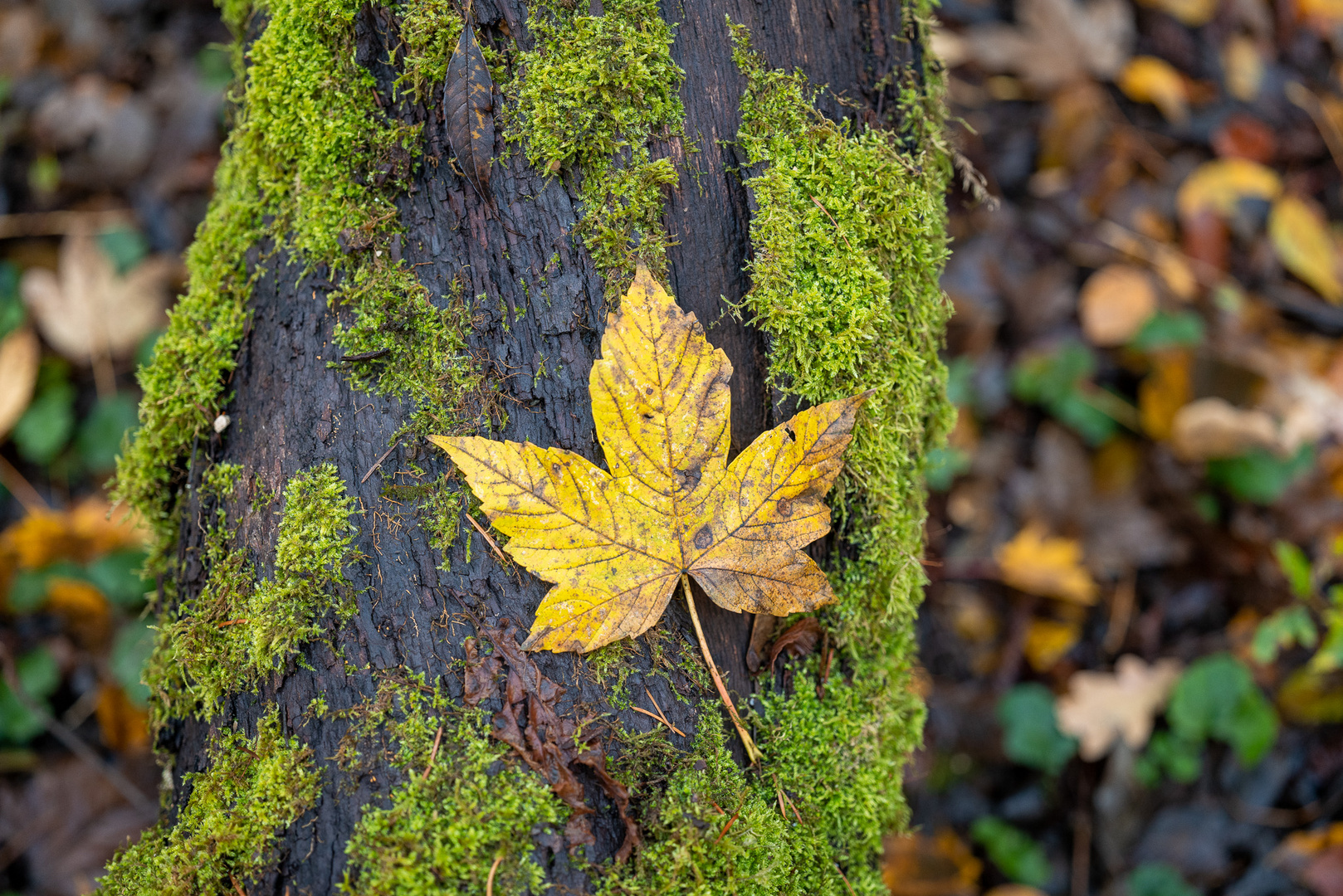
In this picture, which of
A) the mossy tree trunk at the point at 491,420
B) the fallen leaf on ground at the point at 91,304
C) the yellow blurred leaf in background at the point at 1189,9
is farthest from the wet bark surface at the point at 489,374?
the yellow blurred leaf in background at the point at 1189,9

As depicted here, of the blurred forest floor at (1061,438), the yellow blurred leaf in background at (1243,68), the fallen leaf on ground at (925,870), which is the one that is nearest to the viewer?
the fallen leaf on ground at (925,870)

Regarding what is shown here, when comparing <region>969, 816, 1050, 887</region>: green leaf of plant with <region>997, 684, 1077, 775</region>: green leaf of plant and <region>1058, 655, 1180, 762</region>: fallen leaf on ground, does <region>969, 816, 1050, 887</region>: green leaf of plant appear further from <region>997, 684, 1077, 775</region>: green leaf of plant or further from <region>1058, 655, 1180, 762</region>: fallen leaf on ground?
<region>1058, 655, 1180, 762</region>: fallen leaf on ground

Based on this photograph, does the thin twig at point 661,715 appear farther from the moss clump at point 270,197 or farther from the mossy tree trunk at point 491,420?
the moss clump at point 270,197

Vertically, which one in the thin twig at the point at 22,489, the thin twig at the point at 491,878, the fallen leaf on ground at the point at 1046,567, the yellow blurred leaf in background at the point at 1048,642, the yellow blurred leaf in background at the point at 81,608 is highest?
the thin twig at the point at 22,489

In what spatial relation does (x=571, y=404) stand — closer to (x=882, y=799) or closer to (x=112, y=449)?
(x=882, y=799)

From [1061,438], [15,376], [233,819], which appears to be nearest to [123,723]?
[15,376]

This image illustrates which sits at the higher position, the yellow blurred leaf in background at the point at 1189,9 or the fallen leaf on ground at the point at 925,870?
the yellow blurred leaf in background at the point at 1189,9

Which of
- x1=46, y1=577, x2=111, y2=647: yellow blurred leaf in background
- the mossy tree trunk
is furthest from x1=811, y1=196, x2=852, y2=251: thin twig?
x1=46, y1=577, x2=111, y2=647: yellow blurred leaf in background

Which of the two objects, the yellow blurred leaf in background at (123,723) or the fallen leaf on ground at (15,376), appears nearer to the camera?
the yellow blurred leaf in background at (123,723)
